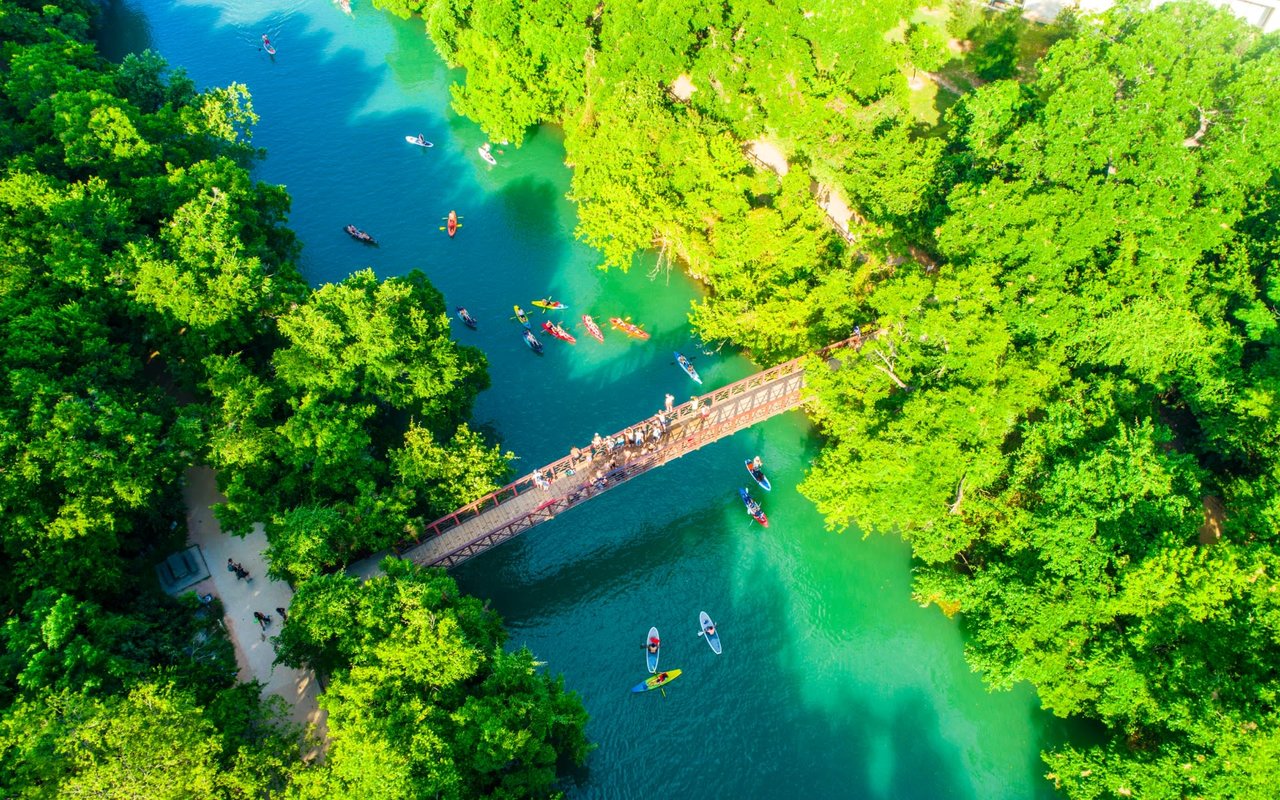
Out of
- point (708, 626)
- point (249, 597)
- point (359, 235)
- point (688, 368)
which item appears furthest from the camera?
point (359, 235)

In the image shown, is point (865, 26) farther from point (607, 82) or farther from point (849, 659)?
point (849, 659)

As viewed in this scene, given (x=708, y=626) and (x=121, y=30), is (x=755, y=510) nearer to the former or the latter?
(x=708, y=626)

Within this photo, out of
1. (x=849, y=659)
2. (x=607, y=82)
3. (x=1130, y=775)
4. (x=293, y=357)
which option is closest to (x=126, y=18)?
(x=607, y=82)

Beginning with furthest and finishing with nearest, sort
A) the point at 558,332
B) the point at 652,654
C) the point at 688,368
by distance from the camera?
the point at 558,332 → the point at 688,368 → the point at 652,654

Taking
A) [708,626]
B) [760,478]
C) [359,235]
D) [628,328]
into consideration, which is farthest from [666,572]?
[359,235]

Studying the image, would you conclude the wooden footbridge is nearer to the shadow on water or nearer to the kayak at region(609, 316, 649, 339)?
the kayak at region(609, 316, 649, 339)
